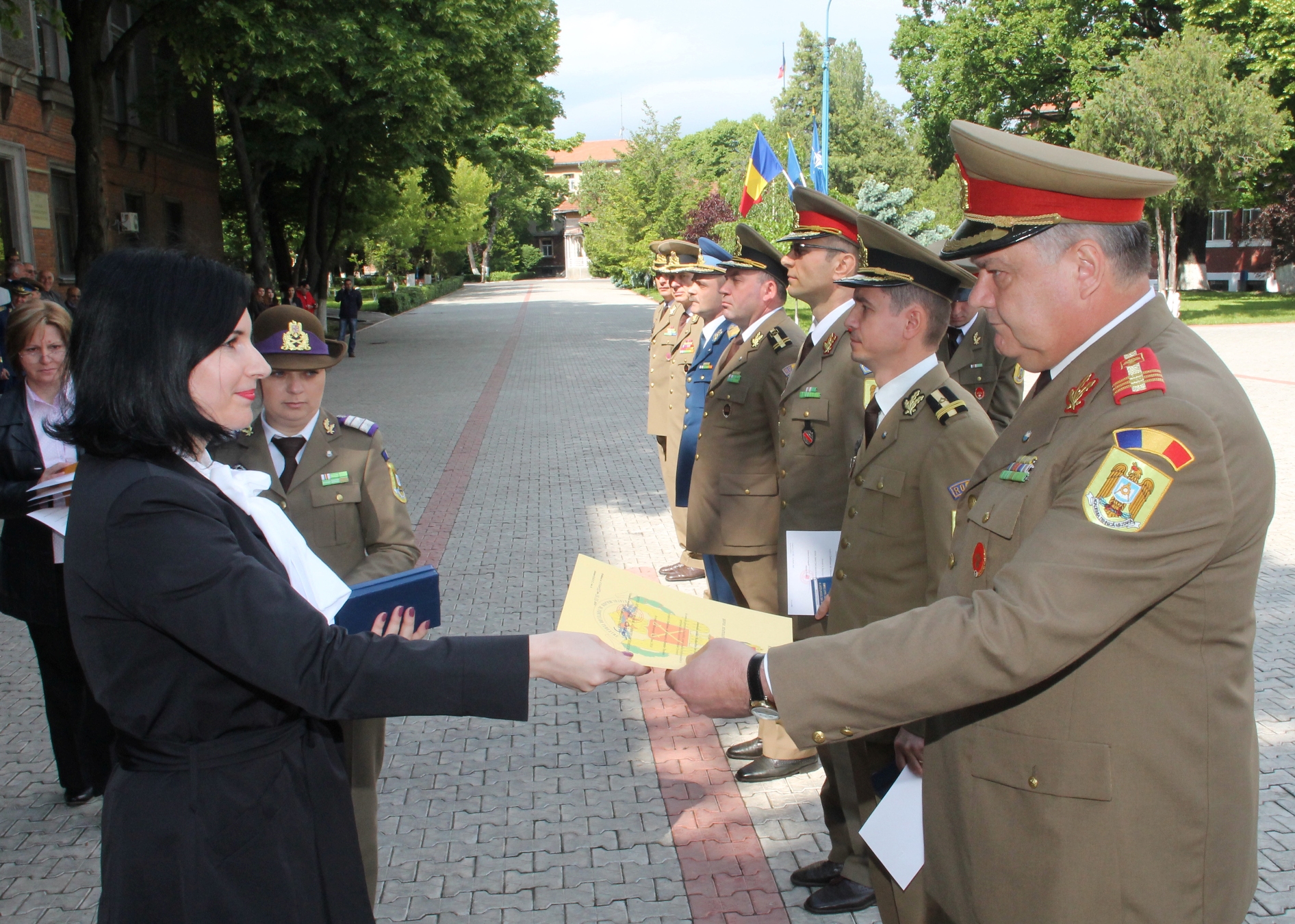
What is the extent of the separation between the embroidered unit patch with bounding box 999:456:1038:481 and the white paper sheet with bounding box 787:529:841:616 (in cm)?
165

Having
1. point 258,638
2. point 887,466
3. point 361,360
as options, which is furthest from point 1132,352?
point 361,360

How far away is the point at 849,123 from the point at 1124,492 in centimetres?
7324

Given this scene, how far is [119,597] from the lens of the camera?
175 cm

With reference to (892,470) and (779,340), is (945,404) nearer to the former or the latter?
(892,470)

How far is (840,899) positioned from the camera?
346cm

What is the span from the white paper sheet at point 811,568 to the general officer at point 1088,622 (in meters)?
1.56

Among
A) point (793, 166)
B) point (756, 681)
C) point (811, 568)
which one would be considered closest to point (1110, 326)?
point (756, 681)

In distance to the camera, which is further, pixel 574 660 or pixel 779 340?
pixel 779 340

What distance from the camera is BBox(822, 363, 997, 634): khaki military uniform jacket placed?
2.92 metres

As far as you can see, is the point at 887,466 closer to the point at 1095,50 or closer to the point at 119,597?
the point at 119,597

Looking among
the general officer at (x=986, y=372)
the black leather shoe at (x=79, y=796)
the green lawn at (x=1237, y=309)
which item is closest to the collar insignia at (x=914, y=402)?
the general officer at (x=986, y=372)

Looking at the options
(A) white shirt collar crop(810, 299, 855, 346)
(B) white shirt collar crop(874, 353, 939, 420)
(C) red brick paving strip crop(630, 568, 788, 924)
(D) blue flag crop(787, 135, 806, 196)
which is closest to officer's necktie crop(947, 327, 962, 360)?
(A) white shirt collar crop(810, 299, 855, 346)

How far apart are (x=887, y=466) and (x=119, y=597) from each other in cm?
212

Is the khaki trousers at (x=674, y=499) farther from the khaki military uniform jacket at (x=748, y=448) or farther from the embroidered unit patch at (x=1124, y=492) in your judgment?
the embroidered unit patch at (x=1124, y=492)
